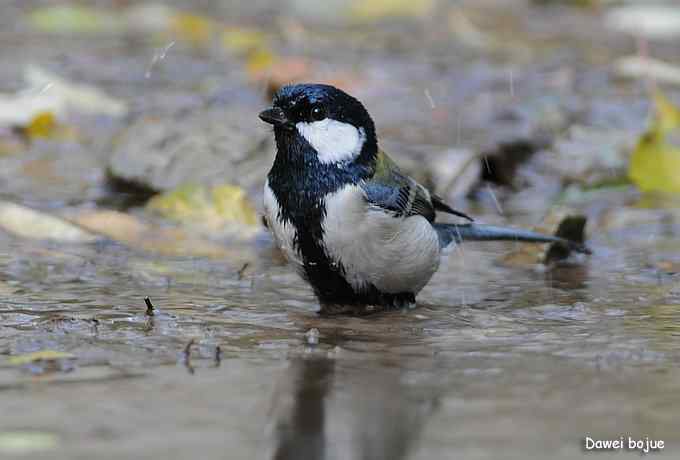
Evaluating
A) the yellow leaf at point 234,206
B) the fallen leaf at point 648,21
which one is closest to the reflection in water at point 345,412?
the yellow leaf at point 234,206

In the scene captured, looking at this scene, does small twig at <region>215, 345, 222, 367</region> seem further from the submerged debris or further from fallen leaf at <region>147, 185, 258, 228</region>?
fallen leaf at <region>147, 185, 258, 228</region>

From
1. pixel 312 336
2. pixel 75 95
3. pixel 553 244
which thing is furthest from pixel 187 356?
pixel 75 95

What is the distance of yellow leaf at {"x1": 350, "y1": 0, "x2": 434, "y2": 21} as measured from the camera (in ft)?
37.3

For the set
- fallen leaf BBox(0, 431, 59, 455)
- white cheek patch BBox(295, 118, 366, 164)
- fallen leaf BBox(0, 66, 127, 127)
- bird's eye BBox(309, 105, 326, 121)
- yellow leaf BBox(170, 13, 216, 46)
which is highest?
yellow leaf BBox(170, 13, 216, 46)

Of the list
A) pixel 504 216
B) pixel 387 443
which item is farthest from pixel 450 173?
pixel 387 443

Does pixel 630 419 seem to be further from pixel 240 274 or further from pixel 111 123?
pixel 111 123

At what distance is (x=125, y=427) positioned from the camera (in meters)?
2.80

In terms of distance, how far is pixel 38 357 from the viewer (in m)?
3.36

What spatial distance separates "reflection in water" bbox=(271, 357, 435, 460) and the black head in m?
1.11

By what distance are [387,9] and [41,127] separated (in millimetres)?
4849

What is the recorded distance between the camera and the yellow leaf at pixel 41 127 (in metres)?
7.32

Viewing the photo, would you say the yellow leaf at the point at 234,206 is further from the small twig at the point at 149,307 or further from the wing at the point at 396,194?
the small twig at the point at 149,307

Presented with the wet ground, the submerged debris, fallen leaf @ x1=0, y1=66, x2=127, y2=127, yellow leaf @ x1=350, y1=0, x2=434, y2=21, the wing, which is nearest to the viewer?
the wet ground

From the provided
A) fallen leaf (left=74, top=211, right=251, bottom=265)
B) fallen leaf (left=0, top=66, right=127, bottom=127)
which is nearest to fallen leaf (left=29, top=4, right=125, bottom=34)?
fallen leaf (left=0, top=66, right=127, bottom=127)
